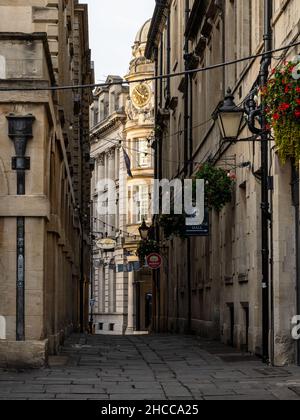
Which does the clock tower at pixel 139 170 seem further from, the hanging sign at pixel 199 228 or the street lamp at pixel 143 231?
the hanging sign at pixel 199 228

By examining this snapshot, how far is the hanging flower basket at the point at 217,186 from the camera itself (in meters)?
25.8

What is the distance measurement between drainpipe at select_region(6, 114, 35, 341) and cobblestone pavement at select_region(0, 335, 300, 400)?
1.42 metres

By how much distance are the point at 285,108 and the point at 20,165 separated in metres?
6.11

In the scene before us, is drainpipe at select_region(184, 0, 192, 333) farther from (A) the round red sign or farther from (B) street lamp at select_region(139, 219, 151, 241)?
(B) street lamp at select_region(139, 219, 151, 241)

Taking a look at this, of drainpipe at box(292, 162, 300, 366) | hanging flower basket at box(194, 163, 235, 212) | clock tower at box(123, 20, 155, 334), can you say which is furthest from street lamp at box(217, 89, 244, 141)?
clock tower at box(123, 20, 155, 334)

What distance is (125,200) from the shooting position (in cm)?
8019

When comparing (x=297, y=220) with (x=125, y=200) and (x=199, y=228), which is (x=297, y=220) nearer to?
(x=199, y=228)

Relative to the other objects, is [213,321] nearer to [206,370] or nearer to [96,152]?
[206,370]

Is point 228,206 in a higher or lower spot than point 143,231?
lower

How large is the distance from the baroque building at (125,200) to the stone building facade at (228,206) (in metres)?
29.1

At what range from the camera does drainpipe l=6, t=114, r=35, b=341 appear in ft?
62.4

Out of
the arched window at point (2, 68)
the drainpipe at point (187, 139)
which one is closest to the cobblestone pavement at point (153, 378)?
the arched window at point (2, 68)

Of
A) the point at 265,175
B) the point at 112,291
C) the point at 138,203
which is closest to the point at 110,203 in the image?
the point at 138,203
